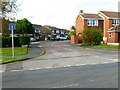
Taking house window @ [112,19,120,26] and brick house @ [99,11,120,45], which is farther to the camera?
house window @ [112,19,120,26]

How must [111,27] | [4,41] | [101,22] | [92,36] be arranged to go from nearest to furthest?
1. [4,41]
2. [92,36]
3. [111,27]
4. [101,22]

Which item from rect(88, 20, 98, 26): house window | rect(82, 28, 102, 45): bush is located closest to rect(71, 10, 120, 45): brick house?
rect(88, 20, 98, 26): house window

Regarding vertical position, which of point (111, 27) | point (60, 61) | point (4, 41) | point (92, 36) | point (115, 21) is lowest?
point (60, 61)

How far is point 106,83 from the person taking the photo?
562 cm

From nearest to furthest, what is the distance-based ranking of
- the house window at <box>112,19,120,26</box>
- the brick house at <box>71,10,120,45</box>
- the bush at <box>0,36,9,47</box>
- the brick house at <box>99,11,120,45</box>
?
the bush at <box>0,36,9,47</box>
the brick house at <box>99,11,120,45</box>
the brick house at <box>71,10,120,45</box>
the house window at <box>112,19,120,26</box>

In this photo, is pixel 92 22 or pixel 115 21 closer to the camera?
pixel 115 21

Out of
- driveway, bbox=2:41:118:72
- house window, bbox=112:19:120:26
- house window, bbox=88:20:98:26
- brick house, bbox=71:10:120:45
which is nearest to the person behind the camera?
driveway, bbox=2:41:118:72

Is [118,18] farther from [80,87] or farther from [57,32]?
[57,32]

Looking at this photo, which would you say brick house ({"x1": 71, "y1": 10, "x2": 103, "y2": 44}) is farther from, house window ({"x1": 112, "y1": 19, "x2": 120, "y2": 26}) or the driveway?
the driveway

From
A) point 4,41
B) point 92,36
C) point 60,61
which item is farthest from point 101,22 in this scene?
point 60,61

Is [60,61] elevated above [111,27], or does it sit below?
below

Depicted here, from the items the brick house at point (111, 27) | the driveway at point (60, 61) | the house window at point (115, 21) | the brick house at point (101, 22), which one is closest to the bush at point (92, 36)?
the brick house at point (111, 27)

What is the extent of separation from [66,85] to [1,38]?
21653 mm

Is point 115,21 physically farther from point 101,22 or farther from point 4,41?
point 4,41
